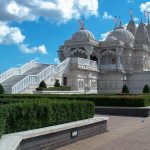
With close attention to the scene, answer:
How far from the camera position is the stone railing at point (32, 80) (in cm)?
3401

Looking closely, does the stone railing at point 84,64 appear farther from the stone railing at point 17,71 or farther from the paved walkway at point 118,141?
the paved walkway at point 118,141

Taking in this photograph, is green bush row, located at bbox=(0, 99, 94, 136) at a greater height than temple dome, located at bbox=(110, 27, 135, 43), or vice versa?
temple dome, located at bbox=(110, 27, 135, 43)

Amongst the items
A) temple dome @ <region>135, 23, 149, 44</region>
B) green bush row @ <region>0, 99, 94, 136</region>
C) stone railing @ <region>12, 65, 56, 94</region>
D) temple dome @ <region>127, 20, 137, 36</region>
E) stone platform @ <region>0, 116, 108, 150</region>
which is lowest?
stone platform @ <region>0, 116, 108, 150</region>

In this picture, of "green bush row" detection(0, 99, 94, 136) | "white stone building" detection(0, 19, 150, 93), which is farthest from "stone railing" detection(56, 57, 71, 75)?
"green bush row" detection(0, 99, 94, 136)

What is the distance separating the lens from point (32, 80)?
37.0 metres

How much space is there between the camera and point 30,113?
9.55 metres

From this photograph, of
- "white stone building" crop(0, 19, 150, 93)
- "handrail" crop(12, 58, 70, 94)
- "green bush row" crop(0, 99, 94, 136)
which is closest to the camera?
"green bush row" crop(0, 99, 94, 136)

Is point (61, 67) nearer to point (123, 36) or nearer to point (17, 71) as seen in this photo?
point (17, 71)

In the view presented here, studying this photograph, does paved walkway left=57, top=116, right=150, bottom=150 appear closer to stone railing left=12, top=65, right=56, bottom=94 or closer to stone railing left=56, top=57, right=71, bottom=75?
stone railing left=12, top=65, right=56, bottom=94

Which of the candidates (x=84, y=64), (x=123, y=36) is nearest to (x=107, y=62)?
(x=123, y=36)

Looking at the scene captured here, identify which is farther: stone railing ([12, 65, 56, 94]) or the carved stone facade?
the carved stone facade

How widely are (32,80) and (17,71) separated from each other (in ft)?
15.1

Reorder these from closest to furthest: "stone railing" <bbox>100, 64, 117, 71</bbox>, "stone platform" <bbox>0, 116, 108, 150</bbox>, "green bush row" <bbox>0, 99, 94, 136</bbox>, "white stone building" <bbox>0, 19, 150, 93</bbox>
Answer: "stone platform" <bbox>0, 116, 108, 150</bbox> → "green bush row" <bbox>0, 99, 94, 136</bbox> → "white stone building" <bbox>0, 19, 150, 93</bbox> → "stone railing" <bbox>100, 64, 117, 71</bbox>

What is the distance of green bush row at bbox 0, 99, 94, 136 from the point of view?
344 inches
